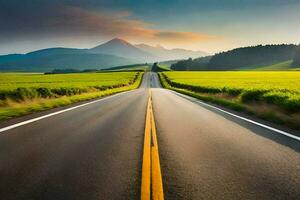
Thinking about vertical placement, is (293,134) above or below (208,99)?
above

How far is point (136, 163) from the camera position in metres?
5.79

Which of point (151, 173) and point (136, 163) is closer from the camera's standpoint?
point (151, 173)

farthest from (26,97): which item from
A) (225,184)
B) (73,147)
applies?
(225,184)

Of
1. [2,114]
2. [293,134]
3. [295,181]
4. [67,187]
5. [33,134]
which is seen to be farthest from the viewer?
[2,114]

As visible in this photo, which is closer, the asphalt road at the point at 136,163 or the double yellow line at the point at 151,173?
→ the double yellow line at the point at 151,173

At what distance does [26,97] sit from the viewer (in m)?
18.8

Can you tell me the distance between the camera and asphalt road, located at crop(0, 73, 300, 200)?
171 inches

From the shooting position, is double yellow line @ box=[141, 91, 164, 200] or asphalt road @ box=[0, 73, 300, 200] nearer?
double yellow line @ box=[141, 91, 164, 200]

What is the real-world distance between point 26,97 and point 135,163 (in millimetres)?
14807

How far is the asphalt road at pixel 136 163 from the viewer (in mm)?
4352

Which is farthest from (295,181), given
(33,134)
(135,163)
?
(33,134)

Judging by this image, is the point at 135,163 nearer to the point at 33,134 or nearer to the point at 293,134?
the point at 33,134

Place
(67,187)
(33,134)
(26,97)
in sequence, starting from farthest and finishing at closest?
(26,97) < (33,134) < (67,187)

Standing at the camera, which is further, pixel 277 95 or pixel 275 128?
pixel 277 95
